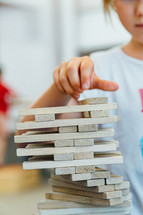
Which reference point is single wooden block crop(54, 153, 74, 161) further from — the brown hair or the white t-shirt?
the brown hair

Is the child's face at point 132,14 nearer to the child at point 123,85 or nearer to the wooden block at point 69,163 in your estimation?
the child at point 123,85

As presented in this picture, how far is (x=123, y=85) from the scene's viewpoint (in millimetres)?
1208

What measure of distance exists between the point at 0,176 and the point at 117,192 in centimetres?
360

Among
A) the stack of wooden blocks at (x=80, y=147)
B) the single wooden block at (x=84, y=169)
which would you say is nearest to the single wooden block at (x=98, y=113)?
the stack of wooden blocks at (x=80, y=147)

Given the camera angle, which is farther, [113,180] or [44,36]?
[44,36]

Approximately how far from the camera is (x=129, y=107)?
1.17 metres

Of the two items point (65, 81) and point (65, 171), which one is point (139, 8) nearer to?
point (65, 81)

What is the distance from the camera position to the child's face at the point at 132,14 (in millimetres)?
991

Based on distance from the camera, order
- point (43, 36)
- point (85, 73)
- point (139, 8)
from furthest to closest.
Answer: point (43, 36), point (139, 8), point (85, 73)

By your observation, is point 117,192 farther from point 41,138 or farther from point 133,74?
point 133,74

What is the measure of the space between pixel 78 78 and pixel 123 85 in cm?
39

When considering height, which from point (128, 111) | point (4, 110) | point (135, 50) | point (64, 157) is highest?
point (4, 110)

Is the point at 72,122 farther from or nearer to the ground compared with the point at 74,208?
farther from the ground

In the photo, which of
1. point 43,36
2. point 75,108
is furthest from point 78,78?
point 43,36
